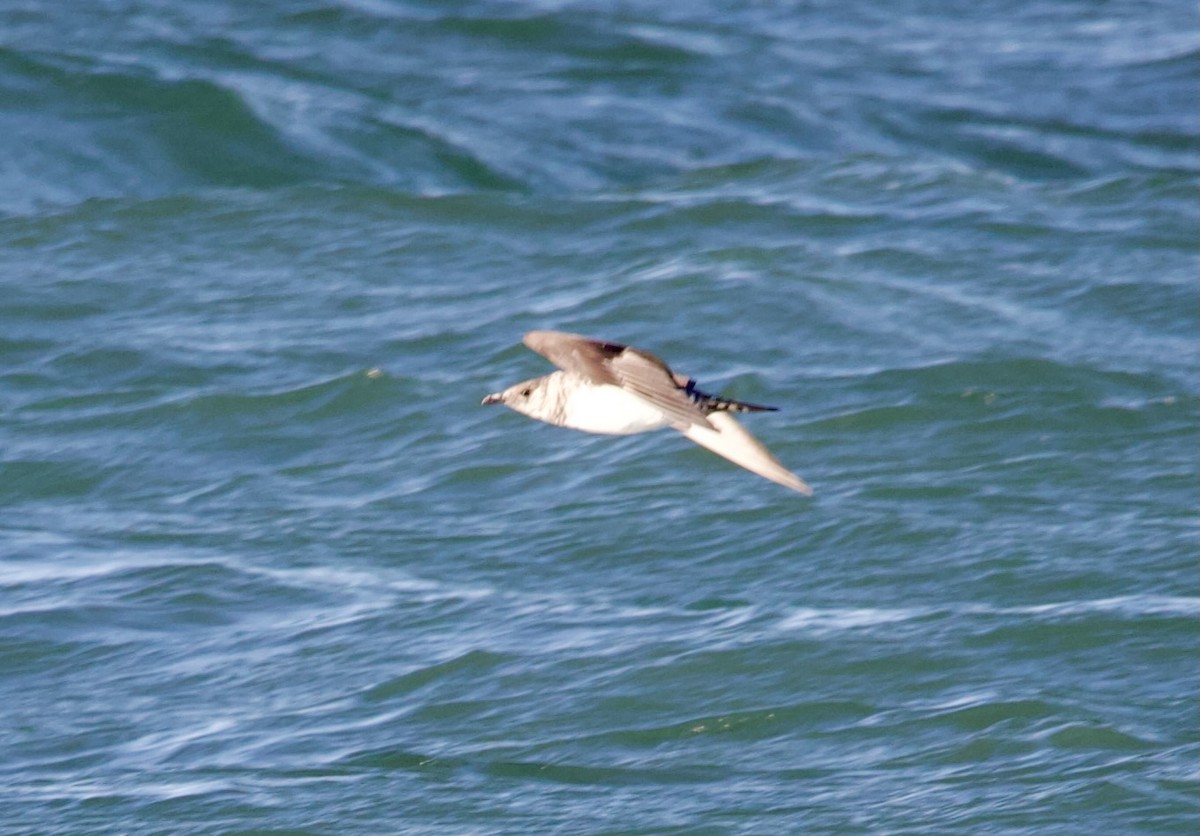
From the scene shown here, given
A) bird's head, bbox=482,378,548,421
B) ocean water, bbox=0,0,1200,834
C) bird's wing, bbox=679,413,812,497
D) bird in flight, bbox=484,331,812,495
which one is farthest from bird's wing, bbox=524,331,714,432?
ocean water, bbox=0,0,1200,834

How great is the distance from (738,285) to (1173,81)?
246 inches

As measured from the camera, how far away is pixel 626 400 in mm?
5914

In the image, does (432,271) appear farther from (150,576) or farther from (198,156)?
(150,576)

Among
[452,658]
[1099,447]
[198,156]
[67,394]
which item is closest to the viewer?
[452,658]

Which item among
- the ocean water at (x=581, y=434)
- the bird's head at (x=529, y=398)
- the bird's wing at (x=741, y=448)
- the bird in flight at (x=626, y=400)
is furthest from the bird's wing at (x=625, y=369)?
the ocean water at (x=581, y=434)

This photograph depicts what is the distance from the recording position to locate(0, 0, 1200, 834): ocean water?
7.38 m

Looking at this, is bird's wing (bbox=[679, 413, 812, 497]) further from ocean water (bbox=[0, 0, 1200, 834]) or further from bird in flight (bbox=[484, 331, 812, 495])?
ocean water (bbox=[0, 0, 1200, 834])

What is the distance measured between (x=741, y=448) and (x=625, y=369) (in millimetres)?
670

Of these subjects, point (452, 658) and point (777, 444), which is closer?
point (452, 658)

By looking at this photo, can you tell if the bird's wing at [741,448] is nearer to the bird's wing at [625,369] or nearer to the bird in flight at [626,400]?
the bird in flight at [626,400]

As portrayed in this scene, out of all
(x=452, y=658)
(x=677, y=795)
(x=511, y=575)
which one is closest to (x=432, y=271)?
(x=511, y=575)

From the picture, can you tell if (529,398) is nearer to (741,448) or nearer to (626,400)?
(626,400)

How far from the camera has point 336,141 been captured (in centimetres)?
1435

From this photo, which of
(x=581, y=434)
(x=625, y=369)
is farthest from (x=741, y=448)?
(x=581, y=434)
